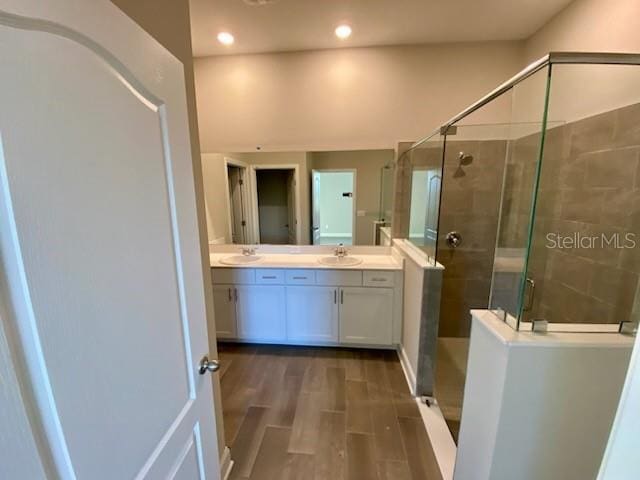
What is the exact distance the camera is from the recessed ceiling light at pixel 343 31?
234 centimetres

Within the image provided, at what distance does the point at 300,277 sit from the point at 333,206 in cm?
83

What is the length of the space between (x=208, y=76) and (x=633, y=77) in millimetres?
3068

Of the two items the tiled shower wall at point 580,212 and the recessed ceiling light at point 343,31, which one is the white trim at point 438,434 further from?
the recessed ceiling light at point 343,31

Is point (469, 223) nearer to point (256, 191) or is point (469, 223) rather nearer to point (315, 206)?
point (315, 206)

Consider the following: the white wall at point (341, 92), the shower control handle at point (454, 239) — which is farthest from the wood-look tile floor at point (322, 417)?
the white wall at point (341, 92)

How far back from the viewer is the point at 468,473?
4.34ft

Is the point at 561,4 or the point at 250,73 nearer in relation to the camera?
the point at 561,4

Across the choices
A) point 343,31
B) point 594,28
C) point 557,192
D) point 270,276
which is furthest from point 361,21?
point 270,276

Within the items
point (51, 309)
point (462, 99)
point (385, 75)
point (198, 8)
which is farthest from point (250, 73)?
point (51, 309)

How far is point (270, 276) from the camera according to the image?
2725 mm

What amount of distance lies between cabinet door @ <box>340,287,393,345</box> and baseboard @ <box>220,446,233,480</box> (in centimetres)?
136

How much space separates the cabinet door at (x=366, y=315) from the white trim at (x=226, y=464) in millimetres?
1357

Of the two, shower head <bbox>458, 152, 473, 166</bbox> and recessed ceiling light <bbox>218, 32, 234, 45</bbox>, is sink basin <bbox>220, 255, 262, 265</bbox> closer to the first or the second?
A: recessed ceiling light <bbox>218, 32, 234, 45</bbox>

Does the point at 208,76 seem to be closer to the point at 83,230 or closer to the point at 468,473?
the point at 83,230
